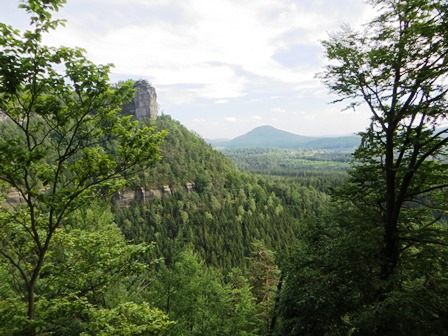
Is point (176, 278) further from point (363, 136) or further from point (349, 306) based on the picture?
point (363, 136)

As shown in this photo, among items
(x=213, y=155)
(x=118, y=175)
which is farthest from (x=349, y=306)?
(x=213, y=155)

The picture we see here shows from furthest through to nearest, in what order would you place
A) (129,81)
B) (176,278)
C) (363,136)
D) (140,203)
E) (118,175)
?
(140,203)
(176,278)
(363,136)
(118,175)
(129,81)

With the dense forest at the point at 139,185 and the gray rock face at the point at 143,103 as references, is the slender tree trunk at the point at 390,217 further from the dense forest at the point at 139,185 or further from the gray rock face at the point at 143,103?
the gray rock face at the point at 143,103

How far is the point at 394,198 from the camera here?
327 inches

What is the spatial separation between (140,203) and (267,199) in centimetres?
4496

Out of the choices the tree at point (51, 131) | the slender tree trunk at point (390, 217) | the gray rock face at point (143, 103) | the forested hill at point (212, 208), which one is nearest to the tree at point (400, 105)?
the slender tree trunk at point (390, 217)

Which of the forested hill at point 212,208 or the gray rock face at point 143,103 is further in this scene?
the gray rock face at point 143,103

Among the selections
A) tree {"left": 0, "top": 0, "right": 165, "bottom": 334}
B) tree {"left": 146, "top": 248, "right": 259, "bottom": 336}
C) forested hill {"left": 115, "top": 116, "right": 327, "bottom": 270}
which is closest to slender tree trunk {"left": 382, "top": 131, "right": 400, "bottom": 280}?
tree {"left": 0, "top": 0, "right": 165, "bottom": 334}

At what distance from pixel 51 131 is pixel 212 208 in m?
92.1

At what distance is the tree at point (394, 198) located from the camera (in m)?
6.47

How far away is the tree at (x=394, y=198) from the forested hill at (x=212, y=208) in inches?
2062

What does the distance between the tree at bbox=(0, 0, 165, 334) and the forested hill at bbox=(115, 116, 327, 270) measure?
5443cm

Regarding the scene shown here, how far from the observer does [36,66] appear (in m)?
4.66

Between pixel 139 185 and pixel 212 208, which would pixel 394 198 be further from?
pixel 212 208
